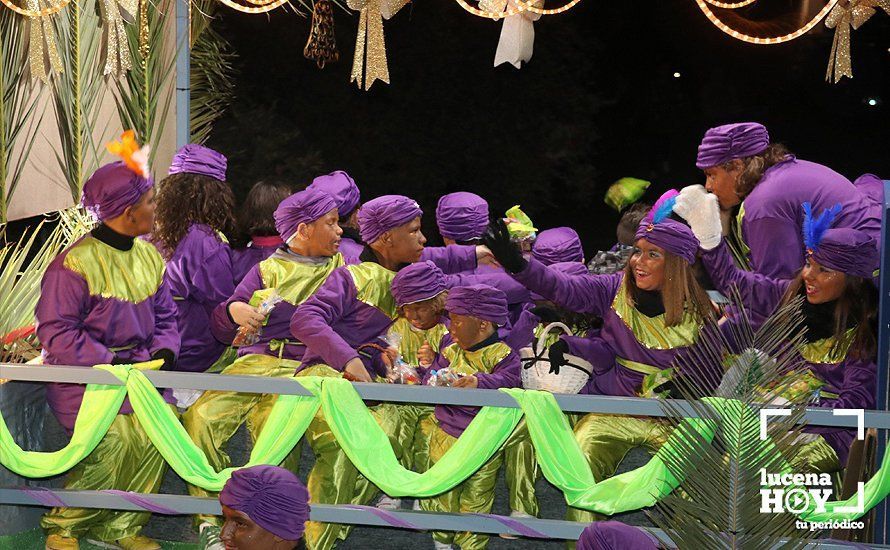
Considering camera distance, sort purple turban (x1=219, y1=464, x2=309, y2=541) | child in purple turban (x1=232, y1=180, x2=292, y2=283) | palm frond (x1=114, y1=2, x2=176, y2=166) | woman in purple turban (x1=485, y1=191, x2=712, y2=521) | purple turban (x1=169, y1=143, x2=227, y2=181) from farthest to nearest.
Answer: palm frond (x1=114, y1=2, x2=176, y2=166)
purple turban (x1=169, y1=143, x2=227, y2=181)
child in purple turban (x1=232, y1=180, x2=292, y2=283)
woman in purple turban (x1=485, y1=191, x2=712, y2=521)
purple turban (x1=219, y1=464, x2=309, y2=541)

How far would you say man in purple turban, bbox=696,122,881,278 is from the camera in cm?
577

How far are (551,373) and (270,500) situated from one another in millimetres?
1623

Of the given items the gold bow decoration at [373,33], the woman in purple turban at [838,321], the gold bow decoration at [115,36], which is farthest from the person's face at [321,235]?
the woman in purple turban at [838,321]

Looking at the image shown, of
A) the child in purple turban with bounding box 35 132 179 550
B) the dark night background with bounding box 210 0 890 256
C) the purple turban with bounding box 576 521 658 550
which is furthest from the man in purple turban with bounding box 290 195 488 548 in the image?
the dark night background with bounding box 210 0 890 256

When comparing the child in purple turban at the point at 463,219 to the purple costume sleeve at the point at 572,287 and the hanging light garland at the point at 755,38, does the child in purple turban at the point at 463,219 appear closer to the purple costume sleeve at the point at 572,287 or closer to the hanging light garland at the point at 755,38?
the purple costume sleeve at the point at 572,287

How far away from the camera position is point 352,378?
16.3 feet

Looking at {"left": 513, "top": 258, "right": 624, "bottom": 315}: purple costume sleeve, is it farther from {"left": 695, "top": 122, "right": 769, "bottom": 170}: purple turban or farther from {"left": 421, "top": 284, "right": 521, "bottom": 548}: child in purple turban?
{"left": 695, "top": 122, "right": 769, "bottom": 170}: purple turban

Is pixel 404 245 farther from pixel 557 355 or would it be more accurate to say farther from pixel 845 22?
pixel 845 22

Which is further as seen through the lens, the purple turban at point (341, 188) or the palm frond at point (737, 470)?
the purple turban at point (341, 188)

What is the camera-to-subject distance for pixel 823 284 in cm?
503

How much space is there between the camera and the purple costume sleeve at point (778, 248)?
5.75 meters

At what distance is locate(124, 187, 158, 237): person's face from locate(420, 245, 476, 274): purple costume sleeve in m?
1.48

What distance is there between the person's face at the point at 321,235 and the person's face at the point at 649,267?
1331mm

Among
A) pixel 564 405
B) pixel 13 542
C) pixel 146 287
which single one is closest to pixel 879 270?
pixel 564 405
